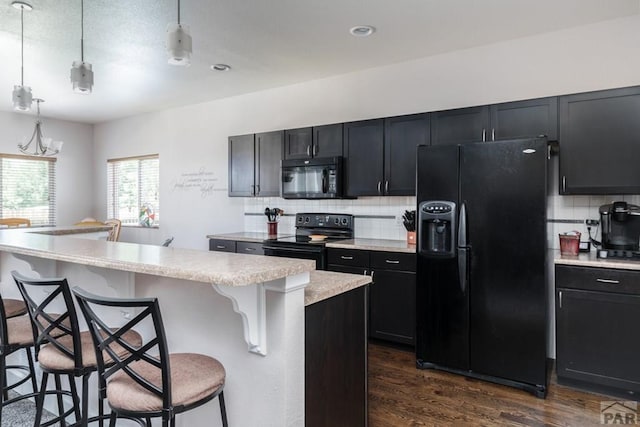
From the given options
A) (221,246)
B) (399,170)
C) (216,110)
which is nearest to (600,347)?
(399,170)

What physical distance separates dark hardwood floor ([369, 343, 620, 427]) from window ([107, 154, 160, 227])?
4.66 metres

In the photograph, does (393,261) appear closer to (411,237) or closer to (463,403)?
(411,237)

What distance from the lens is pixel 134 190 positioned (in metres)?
6.61

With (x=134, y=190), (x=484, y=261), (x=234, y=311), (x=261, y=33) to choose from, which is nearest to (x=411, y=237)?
(x=484, y=261)

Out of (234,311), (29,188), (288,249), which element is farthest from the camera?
(29,188)

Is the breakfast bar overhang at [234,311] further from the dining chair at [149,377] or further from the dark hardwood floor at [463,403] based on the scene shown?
the dark hardwood floor at [463,403]

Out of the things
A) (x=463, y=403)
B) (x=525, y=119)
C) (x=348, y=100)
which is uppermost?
(x=348, y=100)

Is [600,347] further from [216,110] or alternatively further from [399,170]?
[216,110]

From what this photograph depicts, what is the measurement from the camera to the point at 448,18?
9.87 ft

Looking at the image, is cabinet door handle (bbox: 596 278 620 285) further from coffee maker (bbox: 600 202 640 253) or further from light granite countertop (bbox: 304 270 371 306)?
light granite countertop (bbox: 304 270 371 306)

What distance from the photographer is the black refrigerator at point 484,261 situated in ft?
8.87

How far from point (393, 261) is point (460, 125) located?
1.28m

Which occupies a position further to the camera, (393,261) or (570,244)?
(393,261)

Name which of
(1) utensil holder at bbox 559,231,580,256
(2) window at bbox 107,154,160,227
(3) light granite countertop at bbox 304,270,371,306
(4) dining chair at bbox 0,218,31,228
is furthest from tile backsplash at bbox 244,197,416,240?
(4) dining chair at bbox 0,218,31,228
